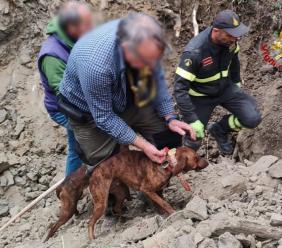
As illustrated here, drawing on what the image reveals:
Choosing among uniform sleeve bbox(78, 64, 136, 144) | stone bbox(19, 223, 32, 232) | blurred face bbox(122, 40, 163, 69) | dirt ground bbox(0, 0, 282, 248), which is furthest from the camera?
stone bbox(19, 223, 32, 232)

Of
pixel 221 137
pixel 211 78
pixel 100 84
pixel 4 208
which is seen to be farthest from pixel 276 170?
pixel 4 208

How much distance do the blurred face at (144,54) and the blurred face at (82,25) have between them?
357 mm

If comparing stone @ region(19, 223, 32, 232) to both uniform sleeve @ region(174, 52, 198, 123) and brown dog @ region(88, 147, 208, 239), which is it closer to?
brown dog @ region(88, 147, 208, 239)

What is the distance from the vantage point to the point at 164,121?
454cm

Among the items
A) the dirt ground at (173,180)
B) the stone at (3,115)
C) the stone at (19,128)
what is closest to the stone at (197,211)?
the dirt ground at (173,180)

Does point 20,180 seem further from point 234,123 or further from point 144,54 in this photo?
point 144,54

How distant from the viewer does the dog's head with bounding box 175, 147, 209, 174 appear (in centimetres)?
449

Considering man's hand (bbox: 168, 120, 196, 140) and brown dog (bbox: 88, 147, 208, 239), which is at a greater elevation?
man's hand (bbox: 168, 120, 196, 140)

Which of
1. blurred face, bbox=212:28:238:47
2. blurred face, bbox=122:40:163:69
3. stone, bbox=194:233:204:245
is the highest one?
blurred face, bbox=122:40:163:69

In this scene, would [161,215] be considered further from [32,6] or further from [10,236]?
[32,6]

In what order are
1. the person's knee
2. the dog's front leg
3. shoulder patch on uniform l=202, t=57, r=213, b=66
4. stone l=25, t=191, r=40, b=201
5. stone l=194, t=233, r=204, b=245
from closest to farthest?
stone l=194, t=233, r=204, b=245 < the dog's front leg < shoulder patch on uniform l=202, t=57, r=213, b=66 < the person's knee < stone l=25, t=191, r=40, b=201

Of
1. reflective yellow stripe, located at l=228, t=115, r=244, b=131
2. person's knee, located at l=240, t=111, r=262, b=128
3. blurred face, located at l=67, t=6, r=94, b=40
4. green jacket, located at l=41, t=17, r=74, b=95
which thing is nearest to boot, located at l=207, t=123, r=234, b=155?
reflective yellow stripe, located at l=228, t=115, r=244, b=131

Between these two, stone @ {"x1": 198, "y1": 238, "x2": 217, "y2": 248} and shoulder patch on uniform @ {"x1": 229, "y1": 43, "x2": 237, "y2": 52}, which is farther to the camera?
shoulder patch on uniform @ {"x1": 229, "y1": 43, "x2": 237, "y2": 52}

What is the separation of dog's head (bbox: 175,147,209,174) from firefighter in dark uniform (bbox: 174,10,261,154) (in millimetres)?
186
